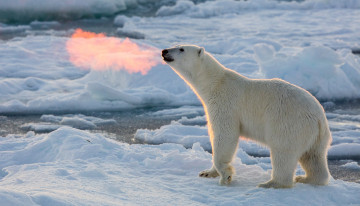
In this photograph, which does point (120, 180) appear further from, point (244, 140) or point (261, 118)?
point (244, 140)

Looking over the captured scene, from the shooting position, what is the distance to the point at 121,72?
9.30 m

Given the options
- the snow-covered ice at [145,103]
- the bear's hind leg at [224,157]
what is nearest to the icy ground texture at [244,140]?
the snow-covered ice at [145,103]

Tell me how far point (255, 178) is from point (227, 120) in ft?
1.86

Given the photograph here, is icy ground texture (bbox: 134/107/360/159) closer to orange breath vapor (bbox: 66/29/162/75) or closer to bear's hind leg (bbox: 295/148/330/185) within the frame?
bear's hind leg (bbox: 295/148/330/185)

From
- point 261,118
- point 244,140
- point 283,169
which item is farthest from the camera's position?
point 244,140

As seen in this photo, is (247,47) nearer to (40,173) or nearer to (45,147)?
(45,147)

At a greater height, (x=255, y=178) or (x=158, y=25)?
(x=158, y=25)

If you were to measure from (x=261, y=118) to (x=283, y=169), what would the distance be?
1.33 ft

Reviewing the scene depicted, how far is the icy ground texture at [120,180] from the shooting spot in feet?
9.94

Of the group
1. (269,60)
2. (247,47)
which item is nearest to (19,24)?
(247,47)

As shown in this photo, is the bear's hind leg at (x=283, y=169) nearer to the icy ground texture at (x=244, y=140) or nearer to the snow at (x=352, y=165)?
the icy ground texture at (x=244, y=140)

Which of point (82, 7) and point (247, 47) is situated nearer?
point (247, 47)

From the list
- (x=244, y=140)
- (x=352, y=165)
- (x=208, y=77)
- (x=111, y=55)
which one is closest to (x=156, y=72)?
(x=111, y=55)

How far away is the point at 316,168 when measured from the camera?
11.6ft
